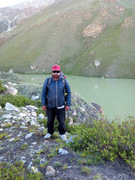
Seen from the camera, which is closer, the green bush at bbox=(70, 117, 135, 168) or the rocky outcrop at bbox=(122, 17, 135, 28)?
the green bush at bbox=(70, 117, 135, 168)

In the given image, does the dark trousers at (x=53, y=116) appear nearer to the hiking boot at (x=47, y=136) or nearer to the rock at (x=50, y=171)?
the hiking boot at (x=47, y=136)

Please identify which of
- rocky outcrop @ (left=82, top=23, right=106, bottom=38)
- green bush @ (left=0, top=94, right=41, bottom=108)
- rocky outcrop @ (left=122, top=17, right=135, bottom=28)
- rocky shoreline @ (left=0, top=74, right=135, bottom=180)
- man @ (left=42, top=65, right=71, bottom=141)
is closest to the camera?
rocky shoreline @ (left=0, top=74, right=135, bottom=180)

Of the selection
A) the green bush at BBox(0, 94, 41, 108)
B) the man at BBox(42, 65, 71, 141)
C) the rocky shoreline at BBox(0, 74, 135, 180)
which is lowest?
the rocky shoreline at BBox(0, 74, 135, 180)

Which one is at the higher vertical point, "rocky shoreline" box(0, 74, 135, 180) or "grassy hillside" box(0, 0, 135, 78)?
"grassy hillside" box(0, 0, 135, 78)

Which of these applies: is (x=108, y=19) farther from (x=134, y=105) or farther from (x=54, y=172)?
(x=54, y=172)

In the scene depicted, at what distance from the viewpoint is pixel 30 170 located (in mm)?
3891

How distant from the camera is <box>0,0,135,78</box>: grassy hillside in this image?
4916cm

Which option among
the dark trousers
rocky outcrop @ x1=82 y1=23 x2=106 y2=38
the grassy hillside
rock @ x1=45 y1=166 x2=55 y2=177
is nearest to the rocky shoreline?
rock @ x1=45 y1=166 x2=55 y2=177

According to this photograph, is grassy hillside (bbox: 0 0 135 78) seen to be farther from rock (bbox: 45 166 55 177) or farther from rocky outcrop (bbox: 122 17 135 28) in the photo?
rock (bbox: 45 166 55 177)

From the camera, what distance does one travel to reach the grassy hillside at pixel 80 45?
4916cm

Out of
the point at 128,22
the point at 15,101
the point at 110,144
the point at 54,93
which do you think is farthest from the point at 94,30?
the point at 110,144

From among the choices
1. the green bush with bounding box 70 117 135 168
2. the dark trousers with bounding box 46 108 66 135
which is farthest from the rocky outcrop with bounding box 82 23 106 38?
the green bush with bounding box 70 117 135 168

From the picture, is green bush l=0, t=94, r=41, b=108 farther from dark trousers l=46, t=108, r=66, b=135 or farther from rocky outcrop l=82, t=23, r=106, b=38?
rocky outcrop l=82, t=23, r=106, b=38

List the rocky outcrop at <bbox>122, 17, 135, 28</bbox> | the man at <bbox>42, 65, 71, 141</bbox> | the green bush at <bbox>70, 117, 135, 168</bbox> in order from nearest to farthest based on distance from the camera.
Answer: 1. the green bush at <bbox>70, 117, 135, 168</bbox>
2. the man at <bbox>42, 65, 71, 141</bbox>
3. the rocky outcrop at <bbox>122, 17, 135, 28</bbox>
